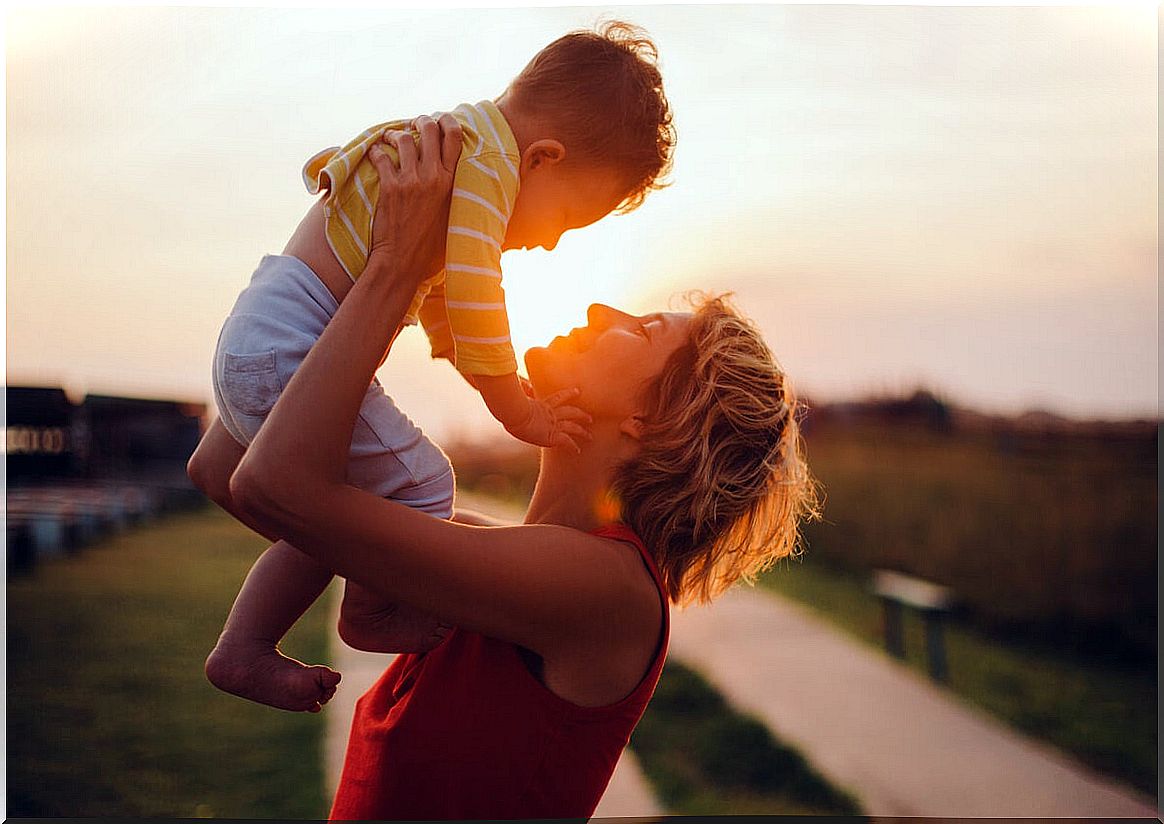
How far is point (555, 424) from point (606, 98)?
0.46m

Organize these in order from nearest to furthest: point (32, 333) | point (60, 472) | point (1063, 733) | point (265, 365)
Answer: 1. point (265, 365)
2. point (32, 333)
3. point (1063, 733)
4. point (60, 472)

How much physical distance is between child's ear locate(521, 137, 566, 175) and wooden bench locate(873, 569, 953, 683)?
4.61 metres

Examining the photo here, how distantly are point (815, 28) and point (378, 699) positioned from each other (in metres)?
2.78

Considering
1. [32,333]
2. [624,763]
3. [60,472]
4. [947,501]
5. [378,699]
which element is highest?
[32,333]

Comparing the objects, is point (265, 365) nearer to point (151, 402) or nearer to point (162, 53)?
point (162, 53)

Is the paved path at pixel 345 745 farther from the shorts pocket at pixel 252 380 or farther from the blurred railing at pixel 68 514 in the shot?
the shorts pocket at pixel 252 380

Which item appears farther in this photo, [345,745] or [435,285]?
[345,745]

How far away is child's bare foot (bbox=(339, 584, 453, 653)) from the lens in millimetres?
1225

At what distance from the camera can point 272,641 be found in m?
1.34

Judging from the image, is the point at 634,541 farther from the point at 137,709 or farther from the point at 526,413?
the point at 137,709

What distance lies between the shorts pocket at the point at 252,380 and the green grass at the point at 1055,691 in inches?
137

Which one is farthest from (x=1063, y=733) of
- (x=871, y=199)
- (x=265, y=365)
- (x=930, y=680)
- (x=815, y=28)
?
(x=265, y=365)

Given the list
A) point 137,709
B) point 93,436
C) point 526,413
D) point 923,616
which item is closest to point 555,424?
point 526,413

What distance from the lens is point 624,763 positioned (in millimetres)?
4004
